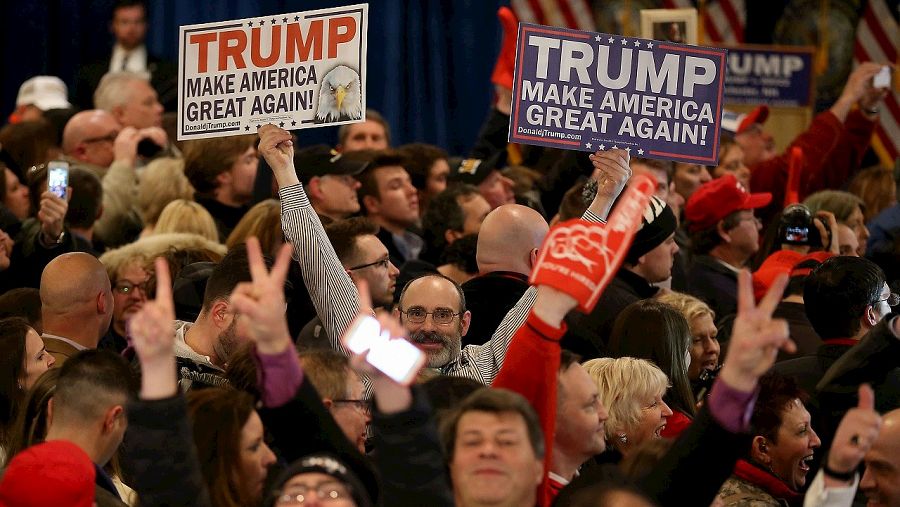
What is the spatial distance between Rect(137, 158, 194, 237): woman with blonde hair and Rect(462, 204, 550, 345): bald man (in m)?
2.16

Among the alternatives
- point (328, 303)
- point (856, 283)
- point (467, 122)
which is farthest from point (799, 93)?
point (328, 303)

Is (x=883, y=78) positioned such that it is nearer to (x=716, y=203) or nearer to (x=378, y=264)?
(x=716, y=203)

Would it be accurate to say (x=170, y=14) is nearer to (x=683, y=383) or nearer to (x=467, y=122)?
(x=467, y=122)

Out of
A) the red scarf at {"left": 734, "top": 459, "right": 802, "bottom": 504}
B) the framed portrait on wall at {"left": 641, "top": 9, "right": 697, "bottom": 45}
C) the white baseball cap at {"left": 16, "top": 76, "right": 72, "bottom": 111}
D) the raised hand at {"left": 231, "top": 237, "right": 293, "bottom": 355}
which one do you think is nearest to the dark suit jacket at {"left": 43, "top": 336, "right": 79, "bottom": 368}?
the raised hand at {"left": 231, "top": 237, "right": 293, "bottom": 355}

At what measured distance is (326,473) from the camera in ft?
11.9

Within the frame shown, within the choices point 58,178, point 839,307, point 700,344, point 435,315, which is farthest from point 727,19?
point 435,315

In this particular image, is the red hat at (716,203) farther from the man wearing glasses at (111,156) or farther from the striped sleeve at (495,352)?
the man wearing glasses at (111,156)

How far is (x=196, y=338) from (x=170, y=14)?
499 cm

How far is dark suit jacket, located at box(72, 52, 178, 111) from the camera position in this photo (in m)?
9.88

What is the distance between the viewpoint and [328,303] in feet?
17.8

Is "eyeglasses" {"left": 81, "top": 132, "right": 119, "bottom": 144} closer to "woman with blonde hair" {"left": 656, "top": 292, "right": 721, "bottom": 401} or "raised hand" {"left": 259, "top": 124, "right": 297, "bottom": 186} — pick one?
"raised hand" {"left": 259, "top": 124, "right": 297, "bottom": 186}

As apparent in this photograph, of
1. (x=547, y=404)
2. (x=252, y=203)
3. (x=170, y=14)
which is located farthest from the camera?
(x=170, y=14)

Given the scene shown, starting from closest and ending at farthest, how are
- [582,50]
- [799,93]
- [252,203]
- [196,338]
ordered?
[196,338], [582,50], [252,203], [799,93]

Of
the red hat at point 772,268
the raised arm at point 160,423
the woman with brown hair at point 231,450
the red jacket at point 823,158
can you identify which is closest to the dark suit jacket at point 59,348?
the woman with brown hair at point 231,450
